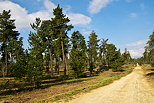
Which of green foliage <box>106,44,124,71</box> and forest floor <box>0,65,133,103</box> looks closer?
forest floor <box>0,65,133,103</box>

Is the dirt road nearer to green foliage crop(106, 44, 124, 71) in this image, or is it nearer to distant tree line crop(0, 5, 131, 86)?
distant tree line crop(0, 5, 131, 86)

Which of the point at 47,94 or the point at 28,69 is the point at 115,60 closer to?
the point at 28,69

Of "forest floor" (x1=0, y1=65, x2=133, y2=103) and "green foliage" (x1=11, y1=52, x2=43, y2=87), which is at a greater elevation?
"green foliage" (x1=11, y1=52, x2=43, y2=87)

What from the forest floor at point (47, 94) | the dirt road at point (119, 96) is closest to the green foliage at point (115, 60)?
the forest floor at point (47, 94)

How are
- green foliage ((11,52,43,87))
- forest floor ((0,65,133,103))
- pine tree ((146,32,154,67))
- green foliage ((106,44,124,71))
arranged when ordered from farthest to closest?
1. green foliage ((106,44,124,71))
2. pine tree ((146,32,154,67))
3. green foliage ((11,52,43,87))
4. forest floor ((0,65,133,103))

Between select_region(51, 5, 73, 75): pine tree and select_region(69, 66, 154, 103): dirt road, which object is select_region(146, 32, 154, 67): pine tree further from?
select_region(51, 5, 73, 75): pine tree

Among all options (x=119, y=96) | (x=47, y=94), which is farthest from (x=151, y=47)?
(x=47, y=94)

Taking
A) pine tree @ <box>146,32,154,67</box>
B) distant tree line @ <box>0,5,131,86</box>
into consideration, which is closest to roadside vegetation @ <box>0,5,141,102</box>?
distant tree line @ <box>0,5,131,86</box>

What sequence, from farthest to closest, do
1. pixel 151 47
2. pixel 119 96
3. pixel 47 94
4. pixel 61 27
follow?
pixel 61 27 < pixel 151 47 < pixel 47 94 < pixel 119 96

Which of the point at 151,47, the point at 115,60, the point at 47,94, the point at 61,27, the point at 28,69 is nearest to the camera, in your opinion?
the point at 47,94

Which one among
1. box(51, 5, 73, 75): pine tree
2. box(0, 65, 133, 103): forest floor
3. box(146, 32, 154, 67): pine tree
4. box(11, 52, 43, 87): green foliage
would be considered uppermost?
box(51, 5, 73, 75): pine tree

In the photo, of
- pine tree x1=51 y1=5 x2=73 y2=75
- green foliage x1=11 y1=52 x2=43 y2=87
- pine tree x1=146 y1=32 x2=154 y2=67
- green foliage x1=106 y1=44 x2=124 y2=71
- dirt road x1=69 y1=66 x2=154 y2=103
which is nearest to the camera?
dirt road x1=69 y1=66 x2=154 y2=103

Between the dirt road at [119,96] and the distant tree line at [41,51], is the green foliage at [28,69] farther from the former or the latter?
the dirt road at [119,96]

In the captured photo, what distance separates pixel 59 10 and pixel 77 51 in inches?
461
